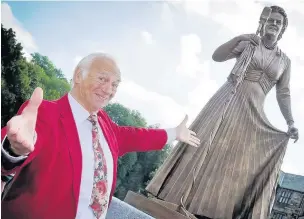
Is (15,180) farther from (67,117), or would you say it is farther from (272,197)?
(272,197)

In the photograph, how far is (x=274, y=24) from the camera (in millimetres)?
3715

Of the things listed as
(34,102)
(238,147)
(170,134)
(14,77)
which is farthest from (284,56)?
(14,77)

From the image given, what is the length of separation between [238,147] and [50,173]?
2110 millimetres

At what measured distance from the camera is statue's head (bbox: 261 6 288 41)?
3.72 meters

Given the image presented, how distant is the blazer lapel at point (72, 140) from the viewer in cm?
188

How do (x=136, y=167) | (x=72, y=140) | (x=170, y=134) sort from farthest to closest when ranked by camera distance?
(x=136, y=167), (x=170, y=134), (x=72, y=140)

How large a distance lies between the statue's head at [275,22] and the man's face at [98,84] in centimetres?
217

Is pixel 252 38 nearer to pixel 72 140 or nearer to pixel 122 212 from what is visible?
pixel 122 212

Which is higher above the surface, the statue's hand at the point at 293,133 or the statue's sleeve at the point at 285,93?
the statue's sleeve at the point at 285,93

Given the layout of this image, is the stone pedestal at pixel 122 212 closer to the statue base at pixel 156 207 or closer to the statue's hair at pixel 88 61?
the statue base at pixel 156 207

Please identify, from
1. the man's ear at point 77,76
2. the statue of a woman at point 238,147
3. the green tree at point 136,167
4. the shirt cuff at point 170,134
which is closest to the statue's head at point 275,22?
the statue of a woman at point 238,147

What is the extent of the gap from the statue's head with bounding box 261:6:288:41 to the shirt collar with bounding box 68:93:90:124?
91.4 inches

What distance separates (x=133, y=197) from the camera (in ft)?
10.6

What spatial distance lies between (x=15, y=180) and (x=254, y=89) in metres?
2.51
